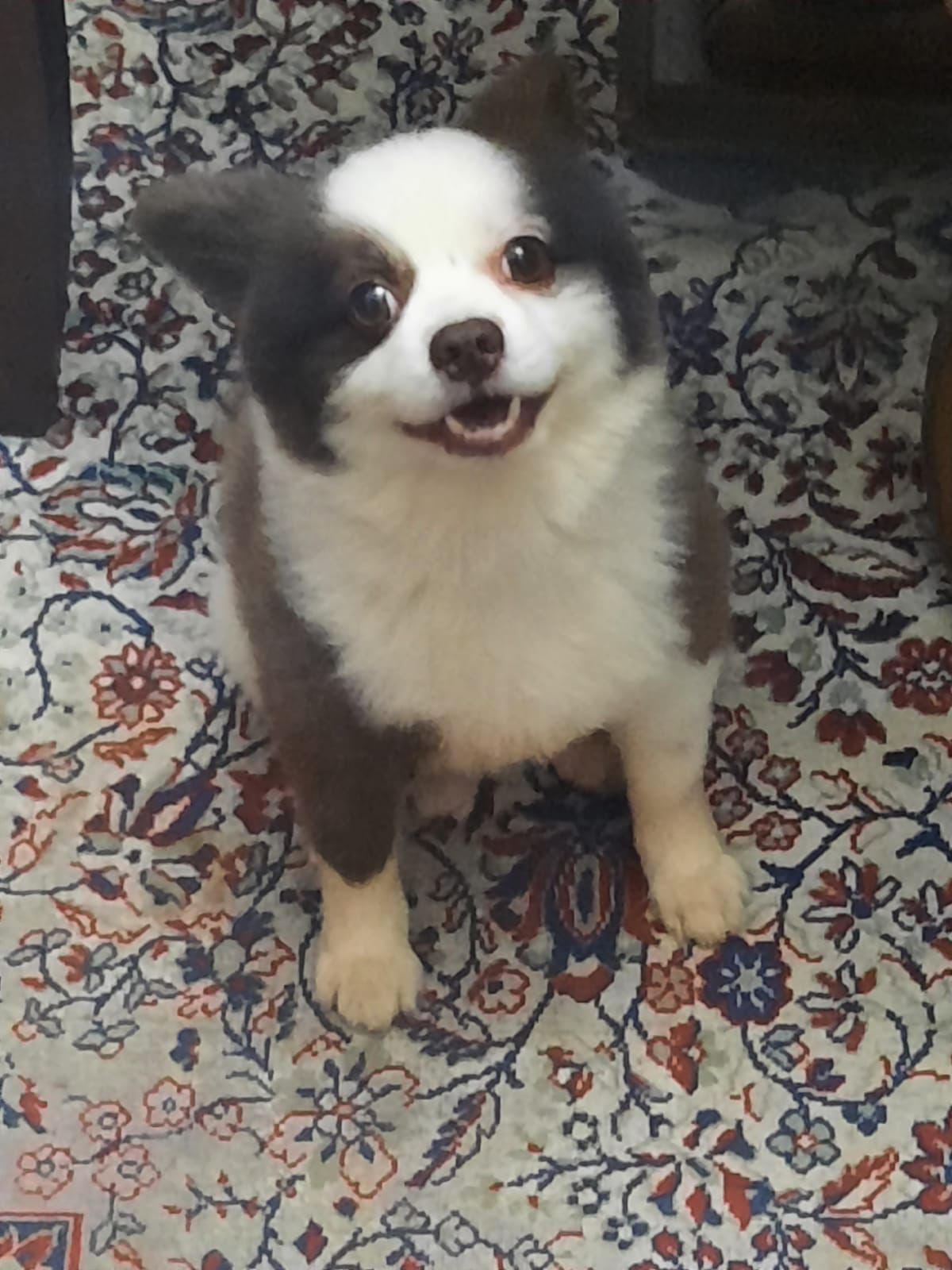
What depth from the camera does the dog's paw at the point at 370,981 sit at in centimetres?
137

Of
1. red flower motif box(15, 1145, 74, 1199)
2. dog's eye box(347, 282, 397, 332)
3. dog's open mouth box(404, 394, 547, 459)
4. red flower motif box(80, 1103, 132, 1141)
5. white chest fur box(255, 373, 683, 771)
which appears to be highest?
dog's eye box(347, 282, 397, 332)

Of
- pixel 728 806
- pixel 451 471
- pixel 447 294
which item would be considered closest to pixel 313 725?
pixel 451 471

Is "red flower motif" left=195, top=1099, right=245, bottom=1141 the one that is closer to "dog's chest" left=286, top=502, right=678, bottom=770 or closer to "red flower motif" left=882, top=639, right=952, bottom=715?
"dog's chest" left=286, top=502, right=678, bottom=770

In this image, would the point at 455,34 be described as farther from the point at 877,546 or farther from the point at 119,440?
the point at 877,546

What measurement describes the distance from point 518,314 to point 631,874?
0.64 metres

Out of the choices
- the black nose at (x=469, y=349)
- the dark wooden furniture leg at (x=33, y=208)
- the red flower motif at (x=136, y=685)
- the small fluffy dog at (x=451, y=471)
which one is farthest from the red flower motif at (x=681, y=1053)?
the dark wooden furniture leg at (x=33, y=208)

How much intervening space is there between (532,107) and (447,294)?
20cm

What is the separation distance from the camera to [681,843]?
4.58 feet

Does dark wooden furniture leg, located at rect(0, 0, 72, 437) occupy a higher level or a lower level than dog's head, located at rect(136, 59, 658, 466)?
lower

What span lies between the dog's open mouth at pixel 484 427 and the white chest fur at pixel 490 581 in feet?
0.11

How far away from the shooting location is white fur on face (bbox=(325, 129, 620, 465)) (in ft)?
3.11

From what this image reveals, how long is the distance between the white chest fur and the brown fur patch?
25mm

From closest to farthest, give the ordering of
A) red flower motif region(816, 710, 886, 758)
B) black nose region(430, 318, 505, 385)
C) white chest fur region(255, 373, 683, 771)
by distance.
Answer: black nose region(430, 318, 505, 385) < white chest fur region(255, 373, 683, 771) < red flower motif region(816, 710, 886, 758)

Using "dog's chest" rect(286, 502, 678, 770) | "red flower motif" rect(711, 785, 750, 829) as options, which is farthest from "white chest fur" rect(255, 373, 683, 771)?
→ "red flower motif" rect(711, 785, 750, 829)
